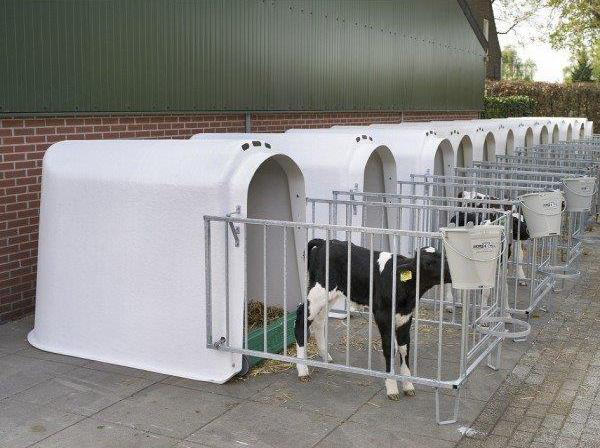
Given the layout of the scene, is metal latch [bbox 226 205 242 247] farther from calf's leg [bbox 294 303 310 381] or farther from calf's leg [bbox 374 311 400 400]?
calf's leg [bbox 374 311 400 400]

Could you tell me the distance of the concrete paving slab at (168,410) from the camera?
4973mm

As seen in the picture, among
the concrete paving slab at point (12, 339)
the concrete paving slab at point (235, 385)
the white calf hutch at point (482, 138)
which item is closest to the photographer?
the concrete paving slab at point (235, 385)

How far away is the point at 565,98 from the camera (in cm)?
3094

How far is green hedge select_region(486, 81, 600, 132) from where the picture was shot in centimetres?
3070

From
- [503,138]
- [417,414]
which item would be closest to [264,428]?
[417,414]

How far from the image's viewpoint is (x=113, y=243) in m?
6.14

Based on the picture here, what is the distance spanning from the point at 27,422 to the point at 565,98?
2945 centimetres

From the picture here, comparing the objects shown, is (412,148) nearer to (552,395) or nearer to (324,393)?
(552,395)

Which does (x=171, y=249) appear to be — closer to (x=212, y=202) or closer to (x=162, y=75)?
(x=212, y=202)

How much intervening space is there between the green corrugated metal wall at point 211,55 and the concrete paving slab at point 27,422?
3052 millimetres

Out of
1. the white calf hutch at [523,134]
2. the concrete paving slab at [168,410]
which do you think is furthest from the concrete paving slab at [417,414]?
the white calf hutch at [523,134]

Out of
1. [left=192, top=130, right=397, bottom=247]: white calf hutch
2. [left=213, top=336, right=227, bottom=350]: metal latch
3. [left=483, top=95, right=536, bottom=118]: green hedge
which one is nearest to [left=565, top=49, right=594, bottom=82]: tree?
[left=483, top=95, right=536, bottom=118]: green hedge

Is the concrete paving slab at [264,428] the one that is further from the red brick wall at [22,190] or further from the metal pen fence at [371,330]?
the red brick wall at [22,190]

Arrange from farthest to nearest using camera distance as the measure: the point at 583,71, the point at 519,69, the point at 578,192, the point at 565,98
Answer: the point at 519,69 < the point at 583,71 < the point at 565,98 < the point at 578,192
